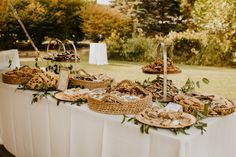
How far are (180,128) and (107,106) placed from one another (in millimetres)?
479

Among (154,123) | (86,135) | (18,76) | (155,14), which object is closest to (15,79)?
(18,76)

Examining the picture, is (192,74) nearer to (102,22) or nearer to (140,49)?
(140,49)

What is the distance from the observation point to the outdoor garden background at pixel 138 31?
6.98m

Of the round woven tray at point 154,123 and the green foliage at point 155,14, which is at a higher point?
the green foliage at point 155,14

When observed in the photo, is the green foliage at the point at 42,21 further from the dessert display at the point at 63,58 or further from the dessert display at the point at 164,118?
the dessert display at the point at 164,118

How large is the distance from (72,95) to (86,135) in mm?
332

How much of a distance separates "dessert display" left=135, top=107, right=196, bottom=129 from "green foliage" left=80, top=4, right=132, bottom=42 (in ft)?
22.6

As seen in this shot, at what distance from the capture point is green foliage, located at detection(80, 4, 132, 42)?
8281mm

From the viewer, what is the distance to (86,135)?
1959mm

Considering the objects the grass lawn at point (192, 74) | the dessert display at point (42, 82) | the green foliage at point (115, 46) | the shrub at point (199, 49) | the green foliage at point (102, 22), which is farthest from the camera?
the green foliage at point (115, 46)

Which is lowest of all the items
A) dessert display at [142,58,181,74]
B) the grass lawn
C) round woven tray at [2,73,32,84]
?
the grass lawn

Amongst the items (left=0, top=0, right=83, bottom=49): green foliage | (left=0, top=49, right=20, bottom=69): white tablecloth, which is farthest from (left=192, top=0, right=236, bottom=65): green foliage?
(left=0, top=49, right=20, bottom=69): white tablecloth

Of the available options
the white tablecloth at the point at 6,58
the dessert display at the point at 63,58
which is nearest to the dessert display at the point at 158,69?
the dessert display at the point at 63,58

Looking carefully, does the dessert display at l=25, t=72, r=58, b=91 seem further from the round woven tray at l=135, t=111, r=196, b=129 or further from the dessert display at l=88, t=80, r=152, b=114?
the round woven tray at l=135, t=111, r=196, b=129
